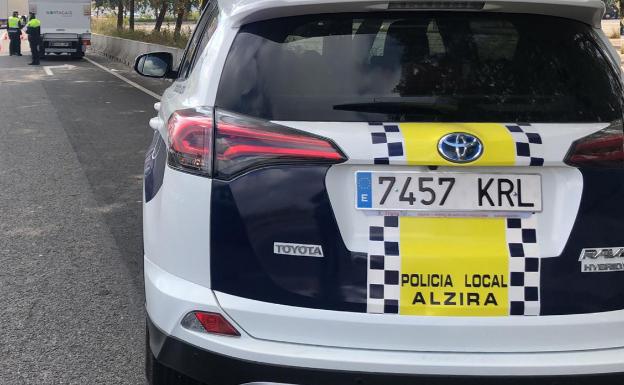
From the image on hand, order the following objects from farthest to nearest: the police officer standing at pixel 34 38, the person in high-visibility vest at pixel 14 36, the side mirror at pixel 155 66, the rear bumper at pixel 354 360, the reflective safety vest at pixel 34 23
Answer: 1. the person in high-visibility vest at pixel 14 36
2. the reflective safety vest at pixel 34 23
3. the police officer standing at pixel 34 38
4. the side mirror at pixel 155 66
5. the rear bumper at pixel 354 360

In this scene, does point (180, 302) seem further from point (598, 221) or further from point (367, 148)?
point (598, 221)

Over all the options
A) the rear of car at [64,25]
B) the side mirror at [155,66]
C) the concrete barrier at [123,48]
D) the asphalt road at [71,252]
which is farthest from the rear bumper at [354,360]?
the rear of car at [64,25]

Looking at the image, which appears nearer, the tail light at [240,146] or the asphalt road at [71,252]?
the tail light at [240,146]

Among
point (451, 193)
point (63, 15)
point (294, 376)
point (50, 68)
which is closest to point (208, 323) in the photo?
point (294, 376)

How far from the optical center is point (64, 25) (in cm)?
3141

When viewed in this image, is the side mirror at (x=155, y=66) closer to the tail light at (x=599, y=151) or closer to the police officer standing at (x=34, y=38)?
the tail light at (x=599, y=151)

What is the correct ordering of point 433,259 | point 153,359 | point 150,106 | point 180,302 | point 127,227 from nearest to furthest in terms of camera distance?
point 433,259, point 180,302, point 153,359, point 127,227, point 150,106

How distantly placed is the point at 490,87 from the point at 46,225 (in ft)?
14.4

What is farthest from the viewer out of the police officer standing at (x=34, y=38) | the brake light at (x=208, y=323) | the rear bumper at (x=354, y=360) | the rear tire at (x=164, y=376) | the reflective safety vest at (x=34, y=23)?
the reflective safety vest at (x=34, y=23)

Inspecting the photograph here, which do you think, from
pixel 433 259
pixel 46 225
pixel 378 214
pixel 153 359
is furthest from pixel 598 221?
pixel 46 225

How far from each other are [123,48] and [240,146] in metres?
28.2

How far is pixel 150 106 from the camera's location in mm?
14008

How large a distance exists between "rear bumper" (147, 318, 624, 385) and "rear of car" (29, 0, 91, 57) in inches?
1203

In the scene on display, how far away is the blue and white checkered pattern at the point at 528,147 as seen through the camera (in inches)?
87.2
